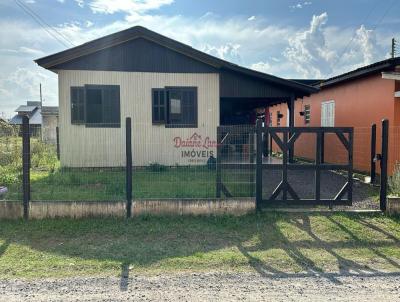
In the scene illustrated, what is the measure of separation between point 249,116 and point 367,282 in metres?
19.4

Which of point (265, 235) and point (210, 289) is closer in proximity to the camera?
point (210, 289)

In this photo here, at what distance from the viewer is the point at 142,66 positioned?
12.4 metres

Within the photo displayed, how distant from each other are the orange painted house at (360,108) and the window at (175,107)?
5668 mm

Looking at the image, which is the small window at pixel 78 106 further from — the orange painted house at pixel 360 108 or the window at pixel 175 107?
the orange painted house at pixel 360 108

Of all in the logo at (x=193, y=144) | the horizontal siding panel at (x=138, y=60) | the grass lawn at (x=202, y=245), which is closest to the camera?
the grass lawn at (x=202, y=245)

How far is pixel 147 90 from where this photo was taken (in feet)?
41.0

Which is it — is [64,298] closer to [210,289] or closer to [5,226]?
[210,289]

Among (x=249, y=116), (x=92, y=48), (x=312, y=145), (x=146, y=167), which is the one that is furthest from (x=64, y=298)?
(x=249, y=116)

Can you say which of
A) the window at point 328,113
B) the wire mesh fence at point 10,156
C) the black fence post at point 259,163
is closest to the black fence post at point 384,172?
the black fence post at point 259,163

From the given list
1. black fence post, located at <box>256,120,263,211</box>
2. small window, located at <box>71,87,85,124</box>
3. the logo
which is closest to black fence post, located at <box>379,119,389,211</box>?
black fence post, located at <box>256,120,263,211</box>

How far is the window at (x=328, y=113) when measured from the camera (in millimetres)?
14633

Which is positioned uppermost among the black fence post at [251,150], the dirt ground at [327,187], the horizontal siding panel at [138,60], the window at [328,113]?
the horizontal siding panel at [138,60]

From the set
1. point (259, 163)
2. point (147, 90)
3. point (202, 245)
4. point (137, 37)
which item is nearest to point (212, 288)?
point (202, 245)

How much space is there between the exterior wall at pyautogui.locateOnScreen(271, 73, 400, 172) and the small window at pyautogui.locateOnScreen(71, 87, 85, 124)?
9437 mm
